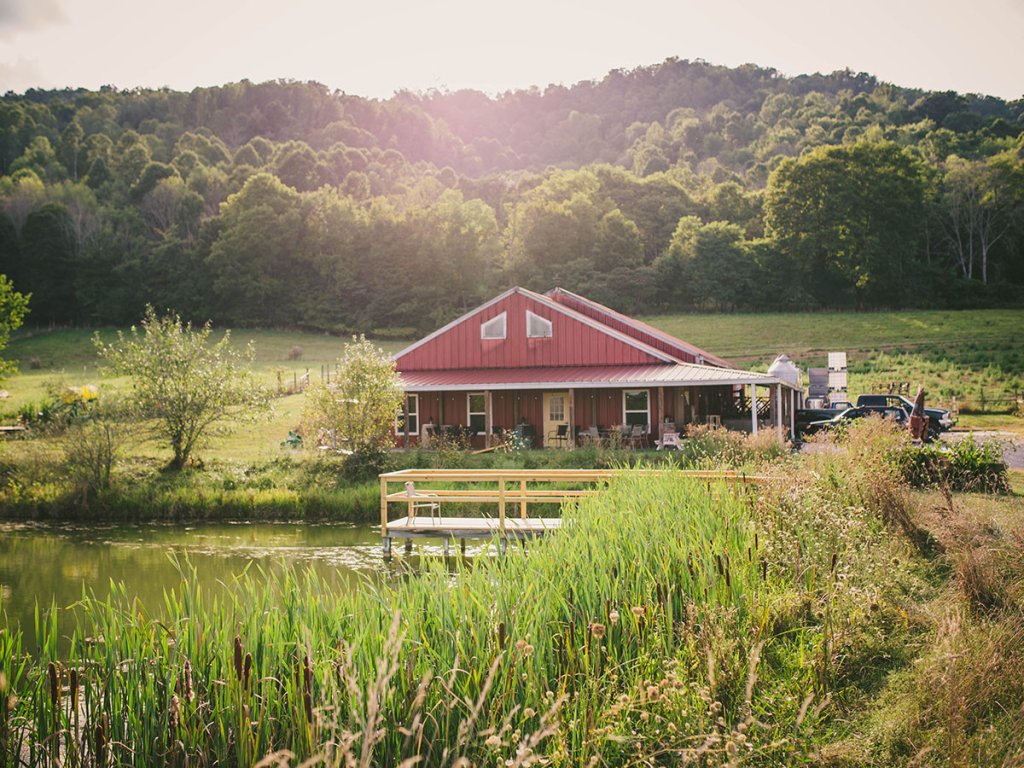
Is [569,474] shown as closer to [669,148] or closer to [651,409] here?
[651,409]

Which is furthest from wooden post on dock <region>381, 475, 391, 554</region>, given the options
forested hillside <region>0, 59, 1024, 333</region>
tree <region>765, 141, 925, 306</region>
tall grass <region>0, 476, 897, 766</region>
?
tree <region>765, 141, 925, 306</region>

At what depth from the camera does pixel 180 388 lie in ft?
87.1

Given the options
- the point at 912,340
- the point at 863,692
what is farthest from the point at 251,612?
the point at 912,340

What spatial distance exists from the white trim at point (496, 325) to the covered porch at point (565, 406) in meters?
1.48

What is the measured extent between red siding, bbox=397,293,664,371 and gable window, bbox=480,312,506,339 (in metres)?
0.16

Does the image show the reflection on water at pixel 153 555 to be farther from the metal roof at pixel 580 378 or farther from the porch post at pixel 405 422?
the metal roof at pixel 580 378

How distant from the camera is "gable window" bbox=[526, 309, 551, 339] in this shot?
31.2 metres

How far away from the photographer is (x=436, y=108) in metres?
150

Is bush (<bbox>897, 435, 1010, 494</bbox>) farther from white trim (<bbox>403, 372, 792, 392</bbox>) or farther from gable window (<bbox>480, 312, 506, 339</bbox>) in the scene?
gable window (<bbox>480, 312, 506, 339</bbox>)

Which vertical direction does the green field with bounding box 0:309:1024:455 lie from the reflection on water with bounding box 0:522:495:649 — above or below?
above

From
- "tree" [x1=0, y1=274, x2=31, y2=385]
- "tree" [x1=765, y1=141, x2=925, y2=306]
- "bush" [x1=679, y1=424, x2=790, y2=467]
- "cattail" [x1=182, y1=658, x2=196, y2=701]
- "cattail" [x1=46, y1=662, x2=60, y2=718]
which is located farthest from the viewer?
"tree" [x1=765, y1=141, x2=925, y2=306]

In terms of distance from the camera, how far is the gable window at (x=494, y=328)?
3194cm

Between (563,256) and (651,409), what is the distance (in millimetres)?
42448

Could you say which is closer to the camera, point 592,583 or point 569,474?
point 592,583
